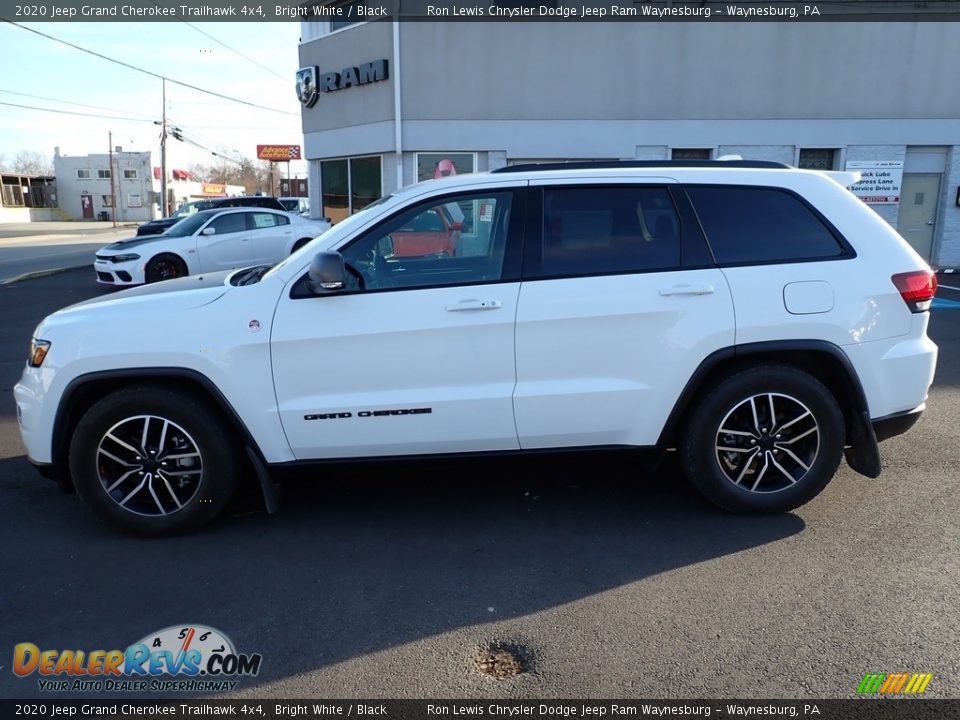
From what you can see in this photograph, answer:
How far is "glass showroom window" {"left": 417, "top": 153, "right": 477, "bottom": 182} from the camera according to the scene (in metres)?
16.3

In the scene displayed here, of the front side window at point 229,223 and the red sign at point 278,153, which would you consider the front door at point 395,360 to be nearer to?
the front side window at point 229,223

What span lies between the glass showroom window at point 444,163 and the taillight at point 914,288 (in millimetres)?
13294

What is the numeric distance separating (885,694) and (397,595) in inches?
79.4

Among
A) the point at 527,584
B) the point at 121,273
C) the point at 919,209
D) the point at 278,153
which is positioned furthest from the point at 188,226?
the point at 278,153

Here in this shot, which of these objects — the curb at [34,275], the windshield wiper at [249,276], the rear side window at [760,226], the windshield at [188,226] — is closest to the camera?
the rear side window at [760,226]

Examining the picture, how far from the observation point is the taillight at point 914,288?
3.80 m

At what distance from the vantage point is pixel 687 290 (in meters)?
3.71

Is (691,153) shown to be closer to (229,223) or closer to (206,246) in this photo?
(229,223)

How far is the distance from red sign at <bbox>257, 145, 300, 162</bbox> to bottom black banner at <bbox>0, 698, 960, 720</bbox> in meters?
78.6

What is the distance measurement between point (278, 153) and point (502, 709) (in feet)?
264

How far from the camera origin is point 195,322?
364 cm

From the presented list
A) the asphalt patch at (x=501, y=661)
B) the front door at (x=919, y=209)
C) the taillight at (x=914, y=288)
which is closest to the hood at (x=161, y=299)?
the asphalt patch at (x=501, y=661)

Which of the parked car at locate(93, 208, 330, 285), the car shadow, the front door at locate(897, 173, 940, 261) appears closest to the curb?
the parked car at locate(93, 208, 330, 285)

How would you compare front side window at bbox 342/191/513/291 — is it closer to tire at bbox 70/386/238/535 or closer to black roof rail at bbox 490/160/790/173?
black roof rail at bbox 490/160/790/173
